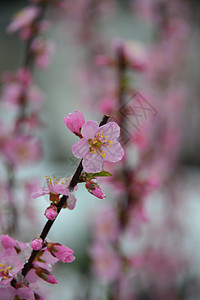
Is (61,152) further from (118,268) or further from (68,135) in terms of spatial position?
(118,268)

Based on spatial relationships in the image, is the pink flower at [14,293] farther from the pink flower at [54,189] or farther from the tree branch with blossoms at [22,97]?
the tree branch with blossoms at [22,97]

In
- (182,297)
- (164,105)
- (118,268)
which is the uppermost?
(164,105)

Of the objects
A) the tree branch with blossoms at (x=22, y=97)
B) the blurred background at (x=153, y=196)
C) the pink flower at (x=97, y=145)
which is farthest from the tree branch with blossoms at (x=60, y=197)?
the blurred background at (x=153, y=196)

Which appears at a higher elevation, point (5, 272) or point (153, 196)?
point (5, 272)

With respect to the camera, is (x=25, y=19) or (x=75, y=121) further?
(x=25, y=19)

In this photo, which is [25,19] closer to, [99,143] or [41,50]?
[41,50]

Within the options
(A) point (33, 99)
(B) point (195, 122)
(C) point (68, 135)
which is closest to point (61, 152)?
(C) point (68, 135)

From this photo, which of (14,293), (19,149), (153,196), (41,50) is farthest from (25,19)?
(153,196)
